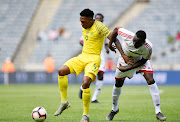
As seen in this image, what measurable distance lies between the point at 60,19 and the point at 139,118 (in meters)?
26.5

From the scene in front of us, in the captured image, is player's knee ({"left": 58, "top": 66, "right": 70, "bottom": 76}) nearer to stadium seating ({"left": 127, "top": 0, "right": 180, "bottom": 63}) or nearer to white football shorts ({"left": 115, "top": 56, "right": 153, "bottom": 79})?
white football shorts ({"left": 115, "top": 56, "right": 153, "bottom": 79})

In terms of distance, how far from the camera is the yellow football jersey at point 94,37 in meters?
7.46

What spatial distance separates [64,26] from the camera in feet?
107

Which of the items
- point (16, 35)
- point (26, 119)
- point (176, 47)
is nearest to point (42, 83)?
point (16, 35)

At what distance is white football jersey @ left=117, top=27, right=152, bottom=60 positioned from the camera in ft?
23.7

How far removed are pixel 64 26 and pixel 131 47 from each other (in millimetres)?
25502

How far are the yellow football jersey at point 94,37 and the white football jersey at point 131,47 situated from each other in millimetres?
366

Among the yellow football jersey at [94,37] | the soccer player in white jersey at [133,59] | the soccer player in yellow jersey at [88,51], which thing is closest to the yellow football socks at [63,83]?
the soccer player in yellow jersey at [88,51]

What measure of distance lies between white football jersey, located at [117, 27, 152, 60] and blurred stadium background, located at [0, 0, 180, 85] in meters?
19.5

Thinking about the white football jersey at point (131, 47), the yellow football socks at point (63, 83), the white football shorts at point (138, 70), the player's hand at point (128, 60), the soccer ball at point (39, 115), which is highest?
the white football jersey at point (131, 47)

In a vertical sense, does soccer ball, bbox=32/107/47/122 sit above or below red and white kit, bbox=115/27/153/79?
below

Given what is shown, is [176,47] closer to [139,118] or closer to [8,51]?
[8,51]

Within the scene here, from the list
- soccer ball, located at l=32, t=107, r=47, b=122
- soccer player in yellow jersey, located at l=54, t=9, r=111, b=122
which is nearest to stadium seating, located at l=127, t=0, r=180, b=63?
soccer player in yellow jersey, located at l=54, t=9, r=111, b=122

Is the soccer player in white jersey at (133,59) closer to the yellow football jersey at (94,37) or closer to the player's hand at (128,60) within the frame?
the player's hand at (128,60)
